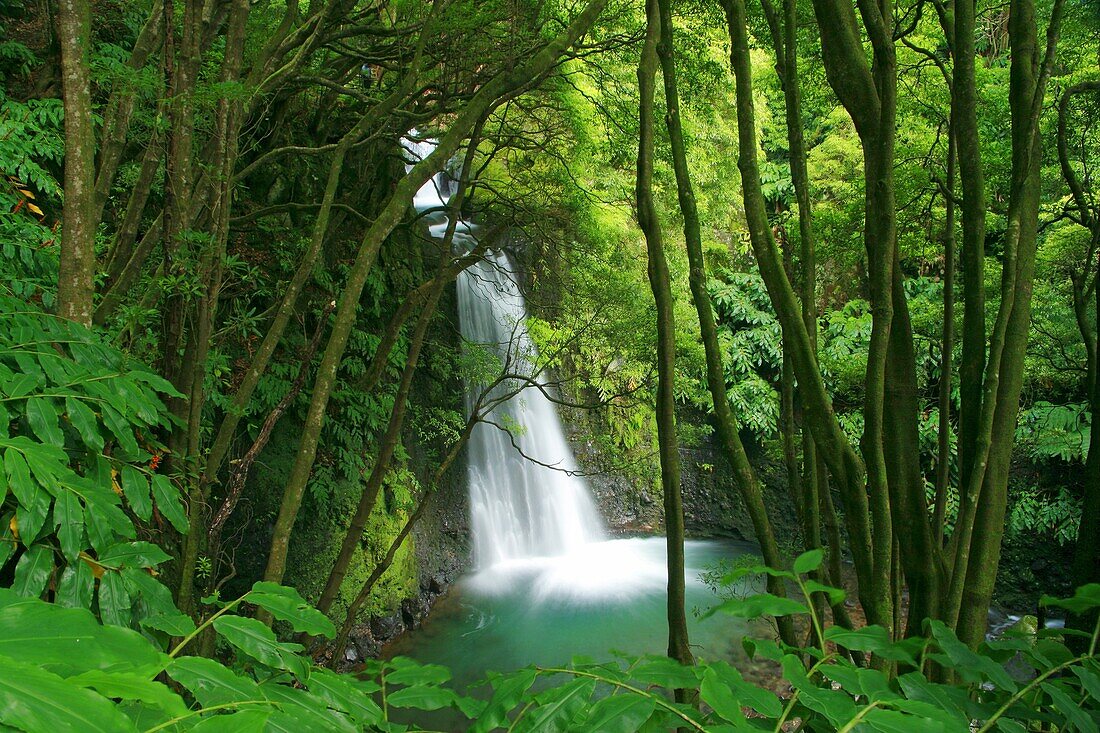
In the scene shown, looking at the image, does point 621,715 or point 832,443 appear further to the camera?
point 832,443

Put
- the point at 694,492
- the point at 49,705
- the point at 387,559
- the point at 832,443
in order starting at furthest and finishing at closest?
the point at 694,492, the point at 387,559, the point at 832,443, the point at 49,705

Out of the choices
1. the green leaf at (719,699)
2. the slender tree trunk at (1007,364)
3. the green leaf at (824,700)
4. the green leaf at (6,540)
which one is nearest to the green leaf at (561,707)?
the green leaf at (719,699)

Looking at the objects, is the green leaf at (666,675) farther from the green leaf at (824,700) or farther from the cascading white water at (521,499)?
the cascading white water at (521,499)

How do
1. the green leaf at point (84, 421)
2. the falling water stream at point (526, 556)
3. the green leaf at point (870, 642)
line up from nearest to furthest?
the green leaf at point (870, 642), the green leaf at point (84, 421), the falling water stream at point (526, 556)

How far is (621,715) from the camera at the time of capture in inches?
35.9

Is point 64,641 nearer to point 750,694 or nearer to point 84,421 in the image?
point 750,694

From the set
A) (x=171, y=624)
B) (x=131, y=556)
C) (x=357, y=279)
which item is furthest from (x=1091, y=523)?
(x=357, y=279)

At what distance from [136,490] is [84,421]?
229 millimetres

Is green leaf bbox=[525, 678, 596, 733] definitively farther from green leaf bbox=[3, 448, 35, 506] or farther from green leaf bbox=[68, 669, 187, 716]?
green leaf bbox=[3, 448, 35, 506]

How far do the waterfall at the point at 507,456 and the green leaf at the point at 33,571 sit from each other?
7685mm

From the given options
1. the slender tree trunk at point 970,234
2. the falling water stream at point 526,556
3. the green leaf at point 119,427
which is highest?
the slender tree trunk at point 970,234

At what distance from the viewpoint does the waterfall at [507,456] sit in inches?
383

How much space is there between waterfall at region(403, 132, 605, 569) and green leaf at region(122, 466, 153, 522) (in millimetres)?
7322

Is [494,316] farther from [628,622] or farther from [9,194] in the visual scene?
[9,194]
